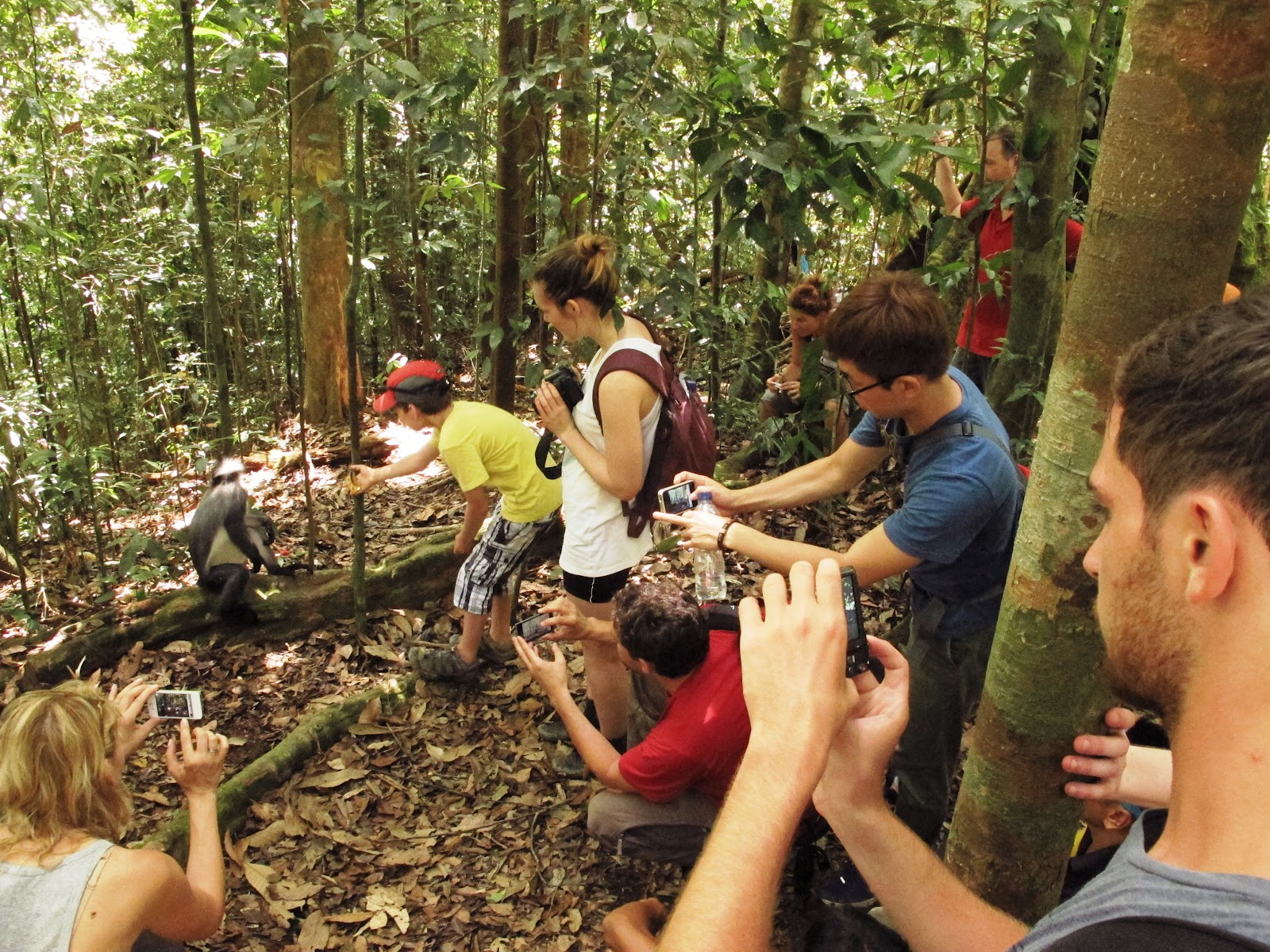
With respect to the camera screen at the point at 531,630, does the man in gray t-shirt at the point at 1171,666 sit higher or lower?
higher

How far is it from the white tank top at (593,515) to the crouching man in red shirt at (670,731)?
0.36 m

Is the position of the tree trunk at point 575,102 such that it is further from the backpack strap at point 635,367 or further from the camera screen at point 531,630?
the camera screen at point 531,630

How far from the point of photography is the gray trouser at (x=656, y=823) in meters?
3.15

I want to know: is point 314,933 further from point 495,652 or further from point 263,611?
point 263,611

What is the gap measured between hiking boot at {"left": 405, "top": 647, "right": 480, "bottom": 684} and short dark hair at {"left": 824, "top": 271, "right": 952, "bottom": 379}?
2744 millimetres

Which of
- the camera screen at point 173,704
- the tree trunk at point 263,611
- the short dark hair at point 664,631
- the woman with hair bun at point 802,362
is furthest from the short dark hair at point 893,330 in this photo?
the tree trunk at point 263,611

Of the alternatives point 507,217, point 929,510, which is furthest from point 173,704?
point 507,217

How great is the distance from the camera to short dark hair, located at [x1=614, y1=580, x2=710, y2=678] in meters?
2.93

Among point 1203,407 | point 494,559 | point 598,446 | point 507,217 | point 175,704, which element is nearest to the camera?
point 1203,407

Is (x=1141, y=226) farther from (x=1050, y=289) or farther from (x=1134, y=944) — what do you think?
(x=1050, y=289)

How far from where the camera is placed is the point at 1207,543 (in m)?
0.90

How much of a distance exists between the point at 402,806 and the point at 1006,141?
4.32 meters

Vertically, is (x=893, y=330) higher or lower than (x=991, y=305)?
higher

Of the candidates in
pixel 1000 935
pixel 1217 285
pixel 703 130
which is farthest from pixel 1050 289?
pixel 1000 935
